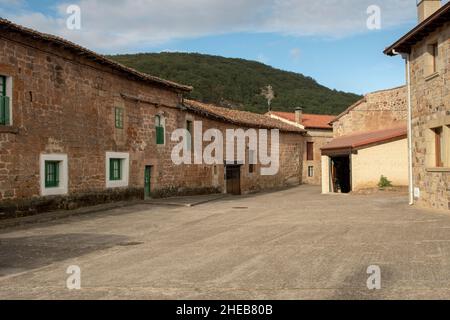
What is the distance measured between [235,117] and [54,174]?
658 inches

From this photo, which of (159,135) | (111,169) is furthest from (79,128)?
(159,135)

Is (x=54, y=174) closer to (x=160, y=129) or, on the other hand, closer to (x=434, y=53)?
(x=160, y=129)

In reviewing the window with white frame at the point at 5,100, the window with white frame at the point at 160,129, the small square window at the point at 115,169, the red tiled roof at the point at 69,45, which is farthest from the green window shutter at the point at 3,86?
the window with white frame at the point at 160,129

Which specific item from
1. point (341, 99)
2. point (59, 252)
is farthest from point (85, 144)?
point (341, 99)

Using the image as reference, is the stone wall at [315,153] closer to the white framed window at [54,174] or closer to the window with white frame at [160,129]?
the window with white frame at [160,129]

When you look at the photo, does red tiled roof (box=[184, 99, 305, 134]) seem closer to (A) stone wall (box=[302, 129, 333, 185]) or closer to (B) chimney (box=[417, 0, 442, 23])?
(A) stone wall (box=[302, 129, 333, 185])

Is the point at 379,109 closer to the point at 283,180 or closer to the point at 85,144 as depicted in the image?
the point at 283,180

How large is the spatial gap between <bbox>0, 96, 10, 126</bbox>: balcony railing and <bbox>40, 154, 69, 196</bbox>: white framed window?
177 centimetres

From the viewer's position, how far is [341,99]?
273 ft

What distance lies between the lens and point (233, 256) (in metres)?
8.17

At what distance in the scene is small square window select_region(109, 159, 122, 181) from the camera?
19422mm

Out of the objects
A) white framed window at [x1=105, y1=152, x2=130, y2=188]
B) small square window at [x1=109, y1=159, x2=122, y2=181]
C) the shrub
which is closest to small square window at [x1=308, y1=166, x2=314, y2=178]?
the shrub

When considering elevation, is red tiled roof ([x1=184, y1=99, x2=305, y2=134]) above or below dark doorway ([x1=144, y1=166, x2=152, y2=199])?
above
